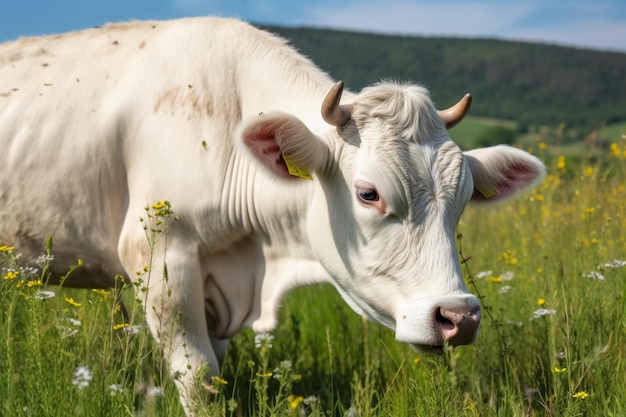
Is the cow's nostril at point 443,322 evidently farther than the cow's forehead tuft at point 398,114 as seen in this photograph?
No

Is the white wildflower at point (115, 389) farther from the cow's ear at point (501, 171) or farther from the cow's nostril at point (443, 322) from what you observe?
the cow's ear at point (501, 171)

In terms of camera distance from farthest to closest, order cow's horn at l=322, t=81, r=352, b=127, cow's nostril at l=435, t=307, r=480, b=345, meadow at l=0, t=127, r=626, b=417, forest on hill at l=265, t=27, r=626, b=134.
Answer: forest on hill at l=265, t=27, r=626, b=134
cow's horn at l=322, t=81, r=352, b=127
cow's nostril at l=435, t=307, r=480, b=345
meadow at l=0, t=127, r=626, b=417

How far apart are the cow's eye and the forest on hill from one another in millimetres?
93723

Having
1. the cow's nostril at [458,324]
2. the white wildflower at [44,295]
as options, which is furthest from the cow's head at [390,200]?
the white wildflower at [44,295]

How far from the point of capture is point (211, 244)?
16.5 ft

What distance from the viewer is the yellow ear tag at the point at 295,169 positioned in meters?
4.46

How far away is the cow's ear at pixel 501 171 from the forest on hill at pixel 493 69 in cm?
9278

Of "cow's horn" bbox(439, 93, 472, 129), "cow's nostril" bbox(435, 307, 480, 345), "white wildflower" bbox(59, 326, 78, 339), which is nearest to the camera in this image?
"white wildflower" bbox(59, 326, 78, 339)

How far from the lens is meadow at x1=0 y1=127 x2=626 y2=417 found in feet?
11.5

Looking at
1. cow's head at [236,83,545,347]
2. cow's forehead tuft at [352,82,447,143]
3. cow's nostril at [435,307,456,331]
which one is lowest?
cow's nostril at [435,307,456,331]

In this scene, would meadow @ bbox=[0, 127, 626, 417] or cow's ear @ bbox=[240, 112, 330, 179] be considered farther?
cow's ear @ bbox=[240, 112, 330, 179]

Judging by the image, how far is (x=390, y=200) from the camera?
4.18 m

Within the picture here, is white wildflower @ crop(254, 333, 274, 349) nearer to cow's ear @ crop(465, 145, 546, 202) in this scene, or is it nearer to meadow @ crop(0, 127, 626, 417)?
meadow @ crop(0, 127, 626, 417)

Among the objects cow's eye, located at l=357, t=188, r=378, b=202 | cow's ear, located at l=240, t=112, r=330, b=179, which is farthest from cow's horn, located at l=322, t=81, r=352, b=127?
cow's eye, located at l=357, t=188, r=378, b=202
